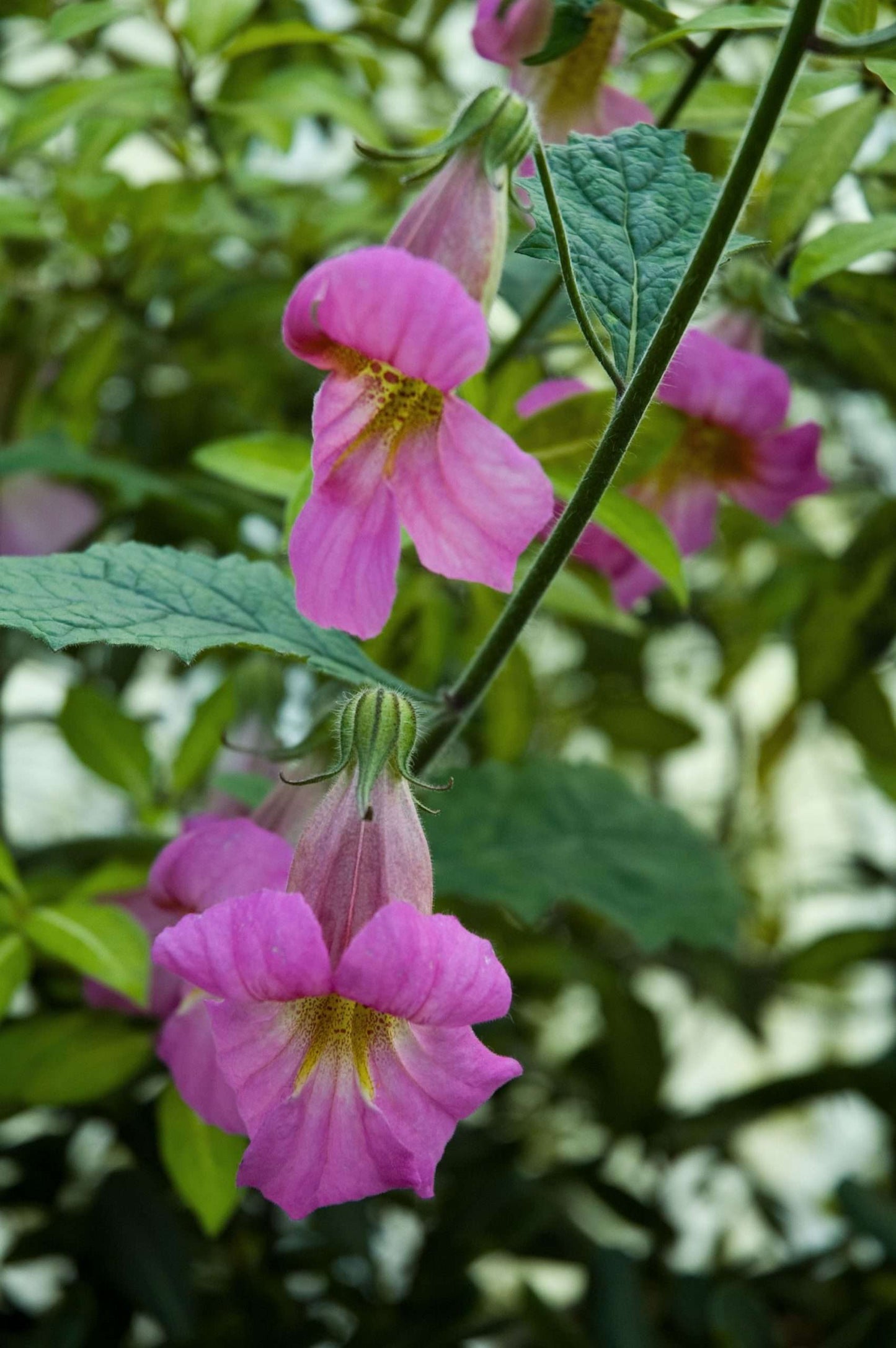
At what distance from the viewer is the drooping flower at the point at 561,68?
1.87 ft

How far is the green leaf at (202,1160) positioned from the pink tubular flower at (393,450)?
0.93 feet

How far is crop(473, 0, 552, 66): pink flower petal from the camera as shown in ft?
1.86

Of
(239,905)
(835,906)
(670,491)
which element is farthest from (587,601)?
(835,906)

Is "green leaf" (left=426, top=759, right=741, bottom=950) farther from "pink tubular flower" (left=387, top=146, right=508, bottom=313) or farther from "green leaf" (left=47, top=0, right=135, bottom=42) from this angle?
"green leaf" (left=47, top=0, right=135, bottom=42)

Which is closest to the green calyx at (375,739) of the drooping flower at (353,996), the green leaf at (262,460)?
the drooping flower at (353,996)

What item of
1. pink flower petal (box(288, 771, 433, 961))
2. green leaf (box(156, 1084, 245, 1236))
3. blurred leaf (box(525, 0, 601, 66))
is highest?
blurred leaf (box(525, 0, 601, 66))

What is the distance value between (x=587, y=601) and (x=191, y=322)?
0.41 meters

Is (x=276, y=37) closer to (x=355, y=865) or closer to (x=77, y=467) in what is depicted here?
(x=77, y=467)

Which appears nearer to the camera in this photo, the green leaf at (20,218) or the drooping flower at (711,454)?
the drooping flower at (711,454)

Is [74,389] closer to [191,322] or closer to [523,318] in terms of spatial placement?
[191,322]

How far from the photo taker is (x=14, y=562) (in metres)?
0.43

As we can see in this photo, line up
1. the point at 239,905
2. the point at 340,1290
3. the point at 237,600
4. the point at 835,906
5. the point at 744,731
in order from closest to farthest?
the point at 239,905 → the point at 237,600 → the point at 340,1290 → the point at 744,731 → the point at 835,906

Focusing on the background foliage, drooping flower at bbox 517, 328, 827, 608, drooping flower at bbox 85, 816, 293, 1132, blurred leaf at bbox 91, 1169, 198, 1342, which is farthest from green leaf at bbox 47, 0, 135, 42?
blurred leaf at bbox 91, 1169, 198, 1342

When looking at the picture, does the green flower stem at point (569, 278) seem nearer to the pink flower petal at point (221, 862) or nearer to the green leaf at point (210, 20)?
the pink flower petal at point (221, 862)
